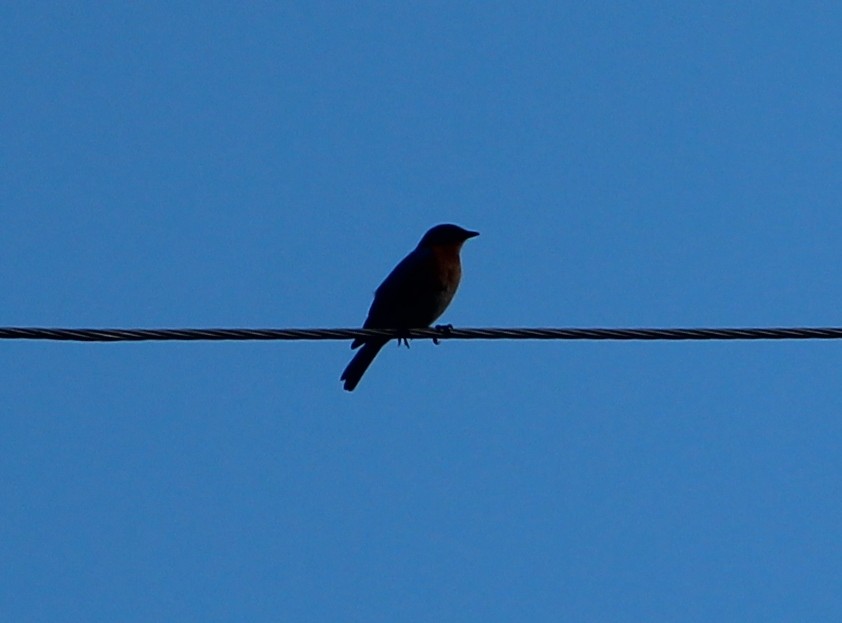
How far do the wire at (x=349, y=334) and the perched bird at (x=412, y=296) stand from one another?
11.0 feet

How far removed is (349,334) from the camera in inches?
257

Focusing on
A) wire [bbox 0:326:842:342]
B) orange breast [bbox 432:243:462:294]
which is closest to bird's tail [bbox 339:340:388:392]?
orange breast [bbox 432:243:462:294]

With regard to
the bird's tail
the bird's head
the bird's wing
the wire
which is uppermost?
the bird's head

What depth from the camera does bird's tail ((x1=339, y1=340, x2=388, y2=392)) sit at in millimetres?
10062

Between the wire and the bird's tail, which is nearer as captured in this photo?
the wire

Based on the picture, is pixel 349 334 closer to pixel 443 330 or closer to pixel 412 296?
pixel 443 330

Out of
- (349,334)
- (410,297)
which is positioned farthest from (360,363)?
(349,334)

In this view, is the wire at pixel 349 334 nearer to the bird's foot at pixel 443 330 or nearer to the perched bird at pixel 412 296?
the bird's foot at pixel 443 330

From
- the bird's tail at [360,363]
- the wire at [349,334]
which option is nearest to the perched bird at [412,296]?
the bird's tail at [360,363]

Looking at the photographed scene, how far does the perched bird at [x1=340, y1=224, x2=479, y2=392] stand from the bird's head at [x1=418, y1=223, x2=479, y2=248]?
0.14 feet

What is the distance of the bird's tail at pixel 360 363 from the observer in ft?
33.0

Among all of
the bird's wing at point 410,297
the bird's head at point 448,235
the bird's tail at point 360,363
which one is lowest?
the bird's tail at point 360,363

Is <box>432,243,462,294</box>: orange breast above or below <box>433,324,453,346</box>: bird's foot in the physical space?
above

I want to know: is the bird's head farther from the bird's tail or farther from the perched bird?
the bird's tail
